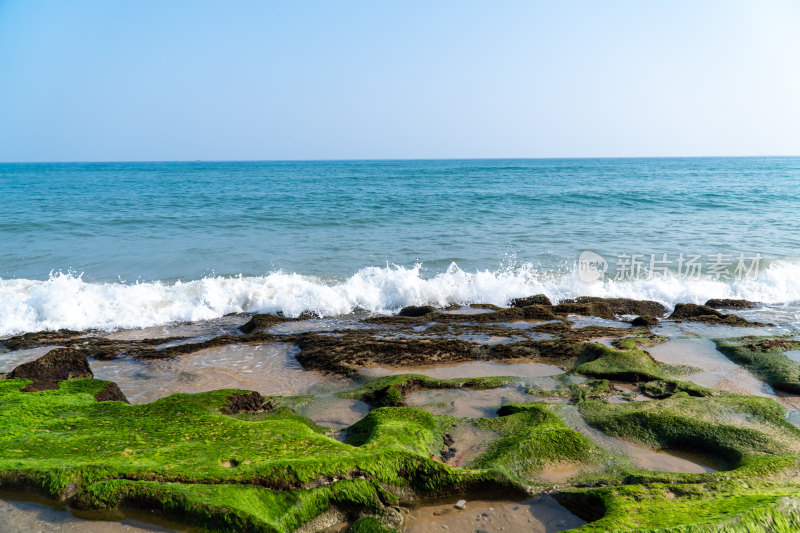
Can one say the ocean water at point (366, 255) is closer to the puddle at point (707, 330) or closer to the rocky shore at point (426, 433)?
the puddle at point (707, 330)

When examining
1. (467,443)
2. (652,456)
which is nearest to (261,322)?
(467,443)

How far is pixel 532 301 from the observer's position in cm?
Result: 1086

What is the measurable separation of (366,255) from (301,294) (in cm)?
439

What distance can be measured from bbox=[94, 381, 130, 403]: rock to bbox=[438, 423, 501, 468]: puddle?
3.61m

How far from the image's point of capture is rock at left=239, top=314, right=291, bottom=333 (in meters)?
9.36

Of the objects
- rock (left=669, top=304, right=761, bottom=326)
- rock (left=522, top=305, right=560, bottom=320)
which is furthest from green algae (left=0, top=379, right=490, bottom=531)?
rock (left=669, top=304, right=761, bottom=326)

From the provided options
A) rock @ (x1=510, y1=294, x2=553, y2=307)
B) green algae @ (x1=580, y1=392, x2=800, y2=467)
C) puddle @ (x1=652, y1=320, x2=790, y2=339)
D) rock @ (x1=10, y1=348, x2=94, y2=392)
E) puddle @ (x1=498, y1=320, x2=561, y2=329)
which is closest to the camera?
green algae @ (x1=580, y1=392, x2=800, y2=467)

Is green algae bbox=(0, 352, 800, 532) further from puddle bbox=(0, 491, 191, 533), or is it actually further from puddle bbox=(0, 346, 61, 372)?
puddle bbox=(0, 346, 61, 372)

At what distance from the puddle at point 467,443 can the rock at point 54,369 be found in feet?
14.6

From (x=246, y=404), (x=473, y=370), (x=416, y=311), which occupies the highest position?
(x=246, y=404)

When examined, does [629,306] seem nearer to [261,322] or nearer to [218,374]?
[261,322]

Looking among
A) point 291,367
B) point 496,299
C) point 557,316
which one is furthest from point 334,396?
point 496,299

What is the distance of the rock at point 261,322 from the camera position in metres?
9.36

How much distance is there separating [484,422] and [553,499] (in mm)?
1310
